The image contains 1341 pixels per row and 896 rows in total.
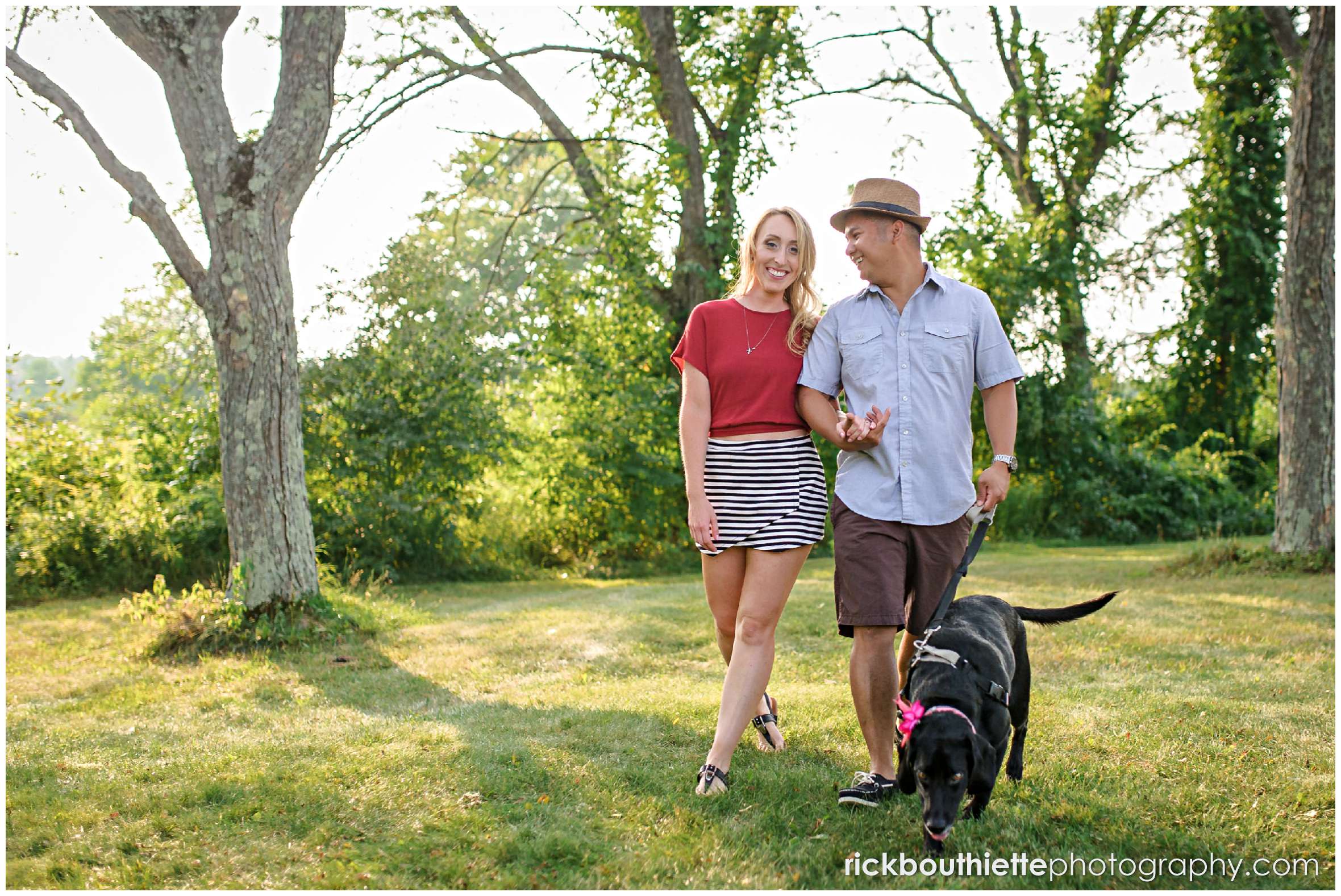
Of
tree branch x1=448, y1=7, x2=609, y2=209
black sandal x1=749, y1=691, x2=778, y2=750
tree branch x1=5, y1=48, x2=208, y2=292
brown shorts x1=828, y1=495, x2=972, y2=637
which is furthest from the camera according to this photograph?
tree branch x1=448, y1=7, x2=609, y2=209

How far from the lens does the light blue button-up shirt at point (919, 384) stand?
3.48 m

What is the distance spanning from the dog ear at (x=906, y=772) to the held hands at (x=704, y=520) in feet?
3.40

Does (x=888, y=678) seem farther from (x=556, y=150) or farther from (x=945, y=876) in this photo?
(x=556, y=150)

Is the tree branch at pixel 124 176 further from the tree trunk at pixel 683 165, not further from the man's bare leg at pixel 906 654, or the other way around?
the tree trunk at pixel 683 165

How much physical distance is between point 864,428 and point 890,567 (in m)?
0.47

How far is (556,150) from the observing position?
15.9 m

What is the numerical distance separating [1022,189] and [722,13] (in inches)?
236

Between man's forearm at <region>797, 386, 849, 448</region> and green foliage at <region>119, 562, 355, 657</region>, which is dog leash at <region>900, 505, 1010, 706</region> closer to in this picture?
man's forearm at <region>797, 386, 849, 448</region>

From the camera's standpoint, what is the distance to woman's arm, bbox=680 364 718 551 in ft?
12.2

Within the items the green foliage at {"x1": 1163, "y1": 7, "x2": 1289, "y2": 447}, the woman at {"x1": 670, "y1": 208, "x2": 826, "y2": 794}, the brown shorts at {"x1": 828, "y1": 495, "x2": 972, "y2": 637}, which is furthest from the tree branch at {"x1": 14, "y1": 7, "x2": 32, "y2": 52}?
the green foliage at {"x1": 1163, "y1": 7, "x2": 1289, "y2": 447}

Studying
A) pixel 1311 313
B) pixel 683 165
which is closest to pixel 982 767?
pixel 1311 313

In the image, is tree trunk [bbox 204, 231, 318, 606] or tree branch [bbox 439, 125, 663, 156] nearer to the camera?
tree trunk [bbox 204, 231, 318, 606]

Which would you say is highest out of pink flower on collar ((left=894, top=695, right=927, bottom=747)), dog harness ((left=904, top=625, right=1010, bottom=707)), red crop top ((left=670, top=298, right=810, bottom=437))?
red crop top ((left=670, top=298, right=810, bottom=437))

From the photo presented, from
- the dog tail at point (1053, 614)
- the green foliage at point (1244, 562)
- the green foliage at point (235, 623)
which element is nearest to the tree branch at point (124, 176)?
the green foliage at point (235, 623)
